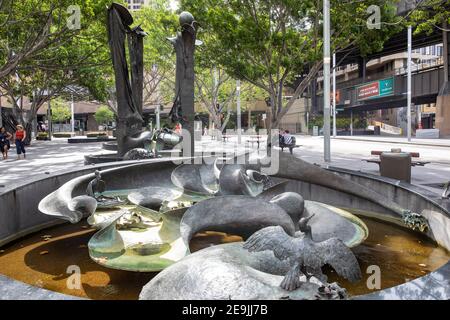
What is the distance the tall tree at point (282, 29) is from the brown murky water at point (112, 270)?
37.9 feet

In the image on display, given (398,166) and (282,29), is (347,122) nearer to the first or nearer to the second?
(282,29)

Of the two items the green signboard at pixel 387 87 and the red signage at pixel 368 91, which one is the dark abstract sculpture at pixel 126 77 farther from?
the red signage at pixel 368 91

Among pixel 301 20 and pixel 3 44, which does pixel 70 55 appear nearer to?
pixel 3 44

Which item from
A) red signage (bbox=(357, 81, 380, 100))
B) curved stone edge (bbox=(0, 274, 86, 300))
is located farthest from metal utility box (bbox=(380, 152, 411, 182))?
red signage (bbox=(357, 81, 380, 100))

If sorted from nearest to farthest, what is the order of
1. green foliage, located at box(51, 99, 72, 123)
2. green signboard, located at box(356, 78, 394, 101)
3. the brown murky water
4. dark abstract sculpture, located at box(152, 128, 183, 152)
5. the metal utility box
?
1. the brown murky water
2. the metal utility box
3. dark abstract sculpture, located at box(152, 128, 183, 152)
4. green signboard, located at box(356, 78, 394, 101)
5. green foliage, located at box(51, 99, 72, 123)

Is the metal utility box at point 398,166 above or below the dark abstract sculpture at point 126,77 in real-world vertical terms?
below

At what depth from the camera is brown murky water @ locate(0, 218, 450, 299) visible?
405 centimetres

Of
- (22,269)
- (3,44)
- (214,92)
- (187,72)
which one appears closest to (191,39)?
(187,72)

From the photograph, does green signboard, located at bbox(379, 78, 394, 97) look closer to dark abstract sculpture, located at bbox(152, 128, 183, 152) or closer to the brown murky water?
dark abstract sculpture, located at bbox(152, 128, 183, 152)

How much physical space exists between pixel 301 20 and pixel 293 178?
12.8 metres

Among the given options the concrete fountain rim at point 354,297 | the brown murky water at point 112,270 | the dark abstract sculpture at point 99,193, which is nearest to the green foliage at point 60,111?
the concrete fountain rim at point 354,297

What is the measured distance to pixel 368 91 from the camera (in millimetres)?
39938

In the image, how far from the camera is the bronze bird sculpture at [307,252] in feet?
10.2

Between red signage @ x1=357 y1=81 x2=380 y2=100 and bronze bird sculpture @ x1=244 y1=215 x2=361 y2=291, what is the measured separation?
1482 inches
